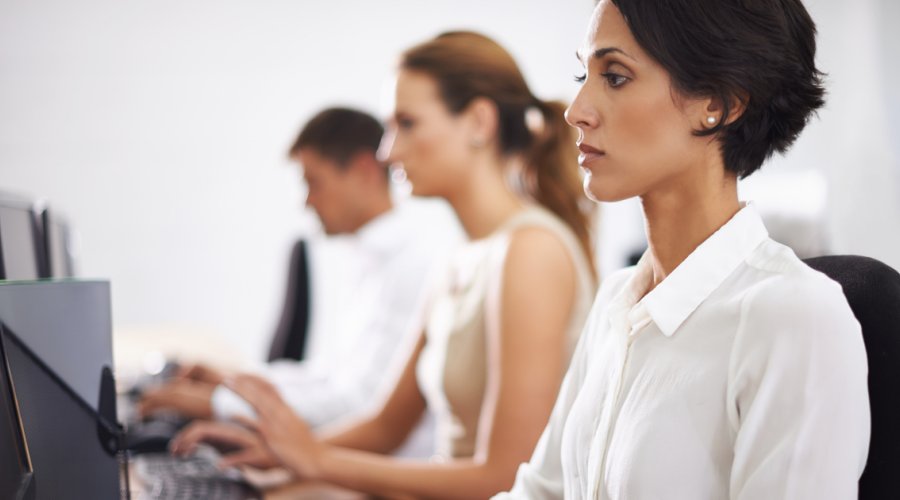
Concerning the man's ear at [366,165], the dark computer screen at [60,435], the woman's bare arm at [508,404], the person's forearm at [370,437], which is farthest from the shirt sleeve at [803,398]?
the man's ear at [366,165]

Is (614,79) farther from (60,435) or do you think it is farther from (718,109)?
(60,435)

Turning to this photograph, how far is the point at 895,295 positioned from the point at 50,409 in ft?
2.66

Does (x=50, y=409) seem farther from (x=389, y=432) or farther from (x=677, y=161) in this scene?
(x=389, y=432)

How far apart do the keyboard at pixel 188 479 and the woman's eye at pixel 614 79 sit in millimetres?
883

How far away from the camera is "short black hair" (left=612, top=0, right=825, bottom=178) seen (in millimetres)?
595

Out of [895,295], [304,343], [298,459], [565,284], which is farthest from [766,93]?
[304,343]

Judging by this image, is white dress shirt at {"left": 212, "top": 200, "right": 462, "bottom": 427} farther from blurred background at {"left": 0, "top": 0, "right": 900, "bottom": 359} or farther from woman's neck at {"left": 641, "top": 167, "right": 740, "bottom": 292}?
blurred background at {"left": 0, "top": 0, "right": 900, "bottom": 359}

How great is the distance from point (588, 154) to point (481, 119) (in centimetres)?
72

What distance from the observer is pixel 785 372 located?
1.68 ft

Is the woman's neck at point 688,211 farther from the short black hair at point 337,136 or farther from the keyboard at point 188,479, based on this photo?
the short black hair at point 337,136

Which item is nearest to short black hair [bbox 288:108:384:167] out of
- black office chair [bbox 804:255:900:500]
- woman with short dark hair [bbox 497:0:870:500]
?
woman with short dark hair [bbox 497:0:870:500]

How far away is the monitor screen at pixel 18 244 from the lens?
0.88m

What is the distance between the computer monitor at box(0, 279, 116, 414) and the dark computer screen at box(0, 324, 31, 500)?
5 centimetres

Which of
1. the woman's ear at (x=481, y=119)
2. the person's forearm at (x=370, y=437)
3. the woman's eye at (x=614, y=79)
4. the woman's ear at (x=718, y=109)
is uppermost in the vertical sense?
the woman's ear at (x=481, y=119)
